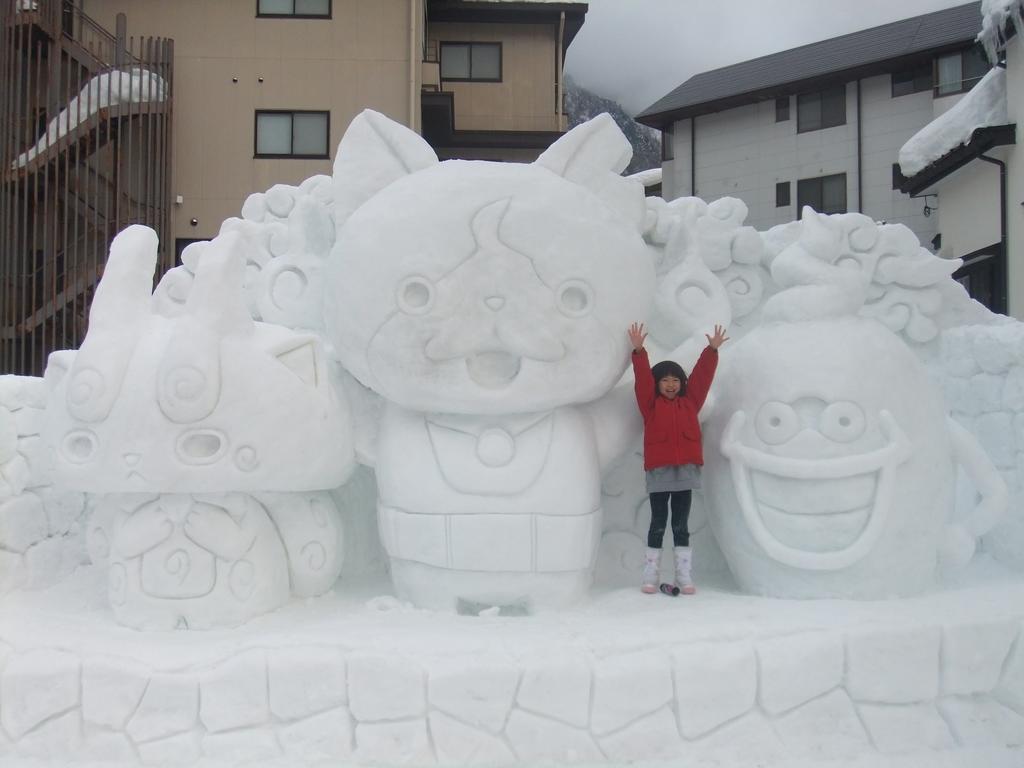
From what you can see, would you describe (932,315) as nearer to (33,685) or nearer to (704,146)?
(33,685)

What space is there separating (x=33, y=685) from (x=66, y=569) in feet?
4.06

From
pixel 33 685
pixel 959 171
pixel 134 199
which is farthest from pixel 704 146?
pixel 33 685

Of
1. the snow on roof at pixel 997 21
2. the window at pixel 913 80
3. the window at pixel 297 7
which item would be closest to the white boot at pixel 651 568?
the snow on roof at pixel 997 21

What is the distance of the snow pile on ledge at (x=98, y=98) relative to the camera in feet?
36.2

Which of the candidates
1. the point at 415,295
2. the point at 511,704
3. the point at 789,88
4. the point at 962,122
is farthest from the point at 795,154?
the point at 511,704

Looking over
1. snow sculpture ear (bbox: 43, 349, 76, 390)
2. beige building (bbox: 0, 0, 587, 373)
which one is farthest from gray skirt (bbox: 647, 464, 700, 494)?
beige building (bbox: 0, 0, 587, 373)

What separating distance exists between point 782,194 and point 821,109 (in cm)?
166

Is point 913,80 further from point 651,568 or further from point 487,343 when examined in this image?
point 487,343

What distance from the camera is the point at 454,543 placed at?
372 centimetres

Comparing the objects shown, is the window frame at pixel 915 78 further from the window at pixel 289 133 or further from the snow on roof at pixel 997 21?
the window at pixel 289 133

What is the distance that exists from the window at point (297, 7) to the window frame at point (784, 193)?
9246 mm

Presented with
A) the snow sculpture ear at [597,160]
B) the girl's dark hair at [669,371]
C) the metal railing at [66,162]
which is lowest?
the girl's dark hair at [669,371]

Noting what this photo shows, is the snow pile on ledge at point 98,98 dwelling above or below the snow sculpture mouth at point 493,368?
above

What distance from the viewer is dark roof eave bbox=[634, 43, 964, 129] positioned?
53.2 ft
